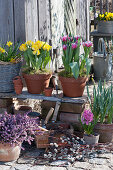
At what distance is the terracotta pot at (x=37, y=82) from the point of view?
4.30 meters

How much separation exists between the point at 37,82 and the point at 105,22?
4447 mm

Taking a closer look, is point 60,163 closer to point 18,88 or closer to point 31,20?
point 18,88

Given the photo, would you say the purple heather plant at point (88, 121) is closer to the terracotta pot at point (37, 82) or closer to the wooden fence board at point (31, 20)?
the terracotta pot at point (37, 82)

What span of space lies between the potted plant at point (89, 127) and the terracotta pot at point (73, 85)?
0.40 meters

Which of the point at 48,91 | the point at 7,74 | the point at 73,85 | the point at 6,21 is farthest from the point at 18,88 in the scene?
the point at 6,21

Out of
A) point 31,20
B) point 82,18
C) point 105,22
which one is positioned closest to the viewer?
point 31,20

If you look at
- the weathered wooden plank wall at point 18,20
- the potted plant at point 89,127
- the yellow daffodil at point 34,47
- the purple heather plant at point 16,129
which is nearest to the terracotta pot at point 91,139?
the potted plant at point 89,127

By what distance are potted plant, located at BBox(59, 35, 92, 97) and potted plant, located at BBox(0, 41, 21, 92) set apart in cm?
65

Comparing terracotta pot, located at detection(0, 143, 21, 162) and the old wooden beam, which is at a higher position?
the old wooden beam

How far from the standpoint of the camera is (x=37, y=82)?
434 cm

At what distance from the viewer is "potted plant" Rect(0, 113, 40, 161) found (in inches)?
139

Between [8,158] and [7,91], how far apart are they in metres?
Answer: 1.15

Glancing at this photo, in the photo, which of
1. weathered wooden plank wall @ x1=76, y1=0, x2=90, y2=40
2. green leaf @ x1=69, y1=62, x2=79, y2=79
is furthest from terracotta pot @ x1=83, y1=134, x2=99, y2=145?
weathered wooden plank wall @ x1=76, y1=0, x2=90, y2=40

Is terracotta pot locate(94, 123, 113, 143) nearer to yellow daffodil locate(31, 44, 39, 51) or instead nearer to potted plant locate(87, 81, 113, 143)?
potted plant locate(87, 81, 113, 143)
